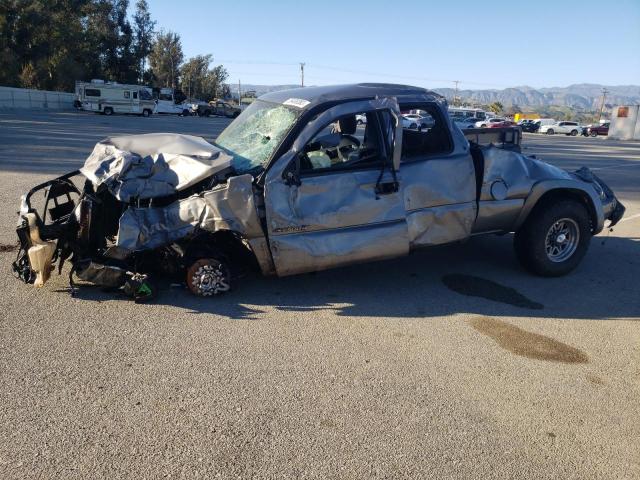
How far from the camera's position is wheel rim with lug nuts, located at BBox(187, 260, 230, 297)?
473 cm

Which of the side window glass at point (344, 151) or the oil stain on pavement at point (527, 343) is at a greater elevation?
the side window glass at point (344, 151)

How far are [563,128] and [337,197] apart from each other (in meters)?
52.6

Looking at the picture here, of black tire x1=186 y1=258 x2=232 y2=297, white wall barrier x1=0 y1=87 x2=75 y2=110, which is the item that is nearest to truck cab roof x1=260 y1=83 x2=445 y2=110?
black tire x1=186 y1=258 x2=232 y2=297

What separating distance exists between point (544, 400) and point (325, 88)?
3.52 meters

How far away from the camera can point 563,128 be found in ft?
167

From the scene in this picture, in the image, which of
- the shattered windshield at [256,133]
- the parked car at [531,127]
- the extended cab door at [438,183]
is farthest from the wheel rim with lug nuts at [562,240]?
the parked car at [531,127]

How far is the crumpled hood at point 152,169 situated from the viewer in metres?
4.58

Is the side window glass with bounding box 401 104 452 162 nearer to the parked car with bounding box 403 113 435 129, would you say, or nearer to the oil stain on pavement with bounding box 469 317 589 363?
the parked car with bounding box 403 113 435 129

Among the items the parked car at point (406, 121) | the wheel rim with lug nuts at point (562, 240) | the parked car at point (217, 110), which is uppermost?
the parked car at point (217, 110)

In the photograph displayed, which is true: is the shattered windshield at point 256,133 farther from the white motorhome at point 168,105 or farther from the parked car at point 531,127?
the parked car at point 531,127

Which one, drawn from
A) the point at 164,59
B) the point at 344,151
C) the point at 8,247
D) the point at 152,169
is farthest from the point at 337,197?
the point at 164,59

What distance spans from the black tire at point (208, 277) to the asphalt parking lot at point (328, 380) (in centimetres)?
11

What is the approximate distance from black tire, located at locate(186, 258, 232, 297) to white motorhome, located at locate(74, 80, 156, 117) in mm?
45566

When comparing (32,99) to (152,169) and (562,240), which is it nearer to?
(152,169)
